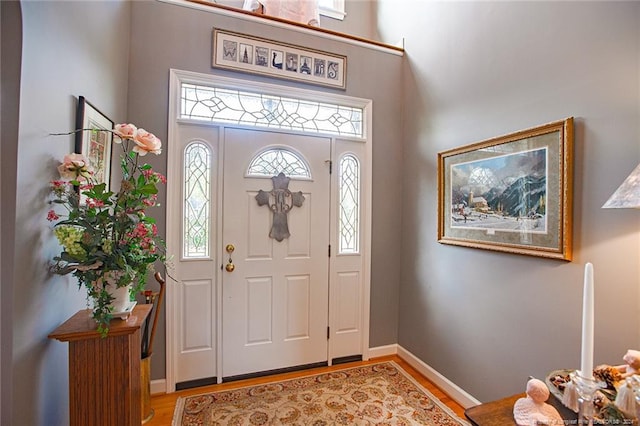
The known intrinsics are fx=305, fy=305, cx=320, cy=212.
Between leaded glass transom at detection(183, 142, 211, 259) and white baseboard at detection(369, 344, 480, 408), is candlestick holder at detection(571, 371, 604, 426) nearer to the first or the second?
white baseboard at detection(369, 344, 480, 408)

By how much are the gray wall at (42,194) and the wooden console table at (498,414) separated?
1.61 metres

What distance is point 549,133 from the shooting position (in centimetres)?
167

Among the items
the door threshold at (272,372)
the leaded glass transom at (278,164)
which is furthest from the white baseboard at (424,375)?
the leaded glass transom at (278,164)

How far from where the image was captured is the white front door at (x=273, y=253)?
2523 millimetres

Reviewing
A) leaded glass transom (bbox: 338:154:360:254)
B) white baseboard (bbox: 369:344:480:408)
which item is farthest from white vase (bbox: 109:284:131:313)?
white baseboard (bbox: 369:344:480:408)

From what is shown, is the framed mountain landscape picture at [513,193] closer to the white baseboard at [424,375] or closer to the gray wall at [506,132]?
the gray wall at [506,132]

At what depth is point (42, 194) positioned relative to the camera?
49.3 inches

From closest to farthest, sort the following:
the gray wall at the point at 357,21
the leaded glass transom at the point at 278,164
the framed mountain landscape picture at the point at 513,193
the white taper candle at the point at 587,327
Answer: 1. the white taper candle at the point at 587,327
2. the framed mountain landscape picture at the point at 513,193
3. the leaded glass transom at the point at 278,164
4. the gray wall at the point at 357,21

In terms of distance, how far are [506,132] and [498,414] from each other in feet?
5.30

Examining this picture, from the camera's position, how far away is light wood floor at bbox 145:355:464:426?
6.90ft

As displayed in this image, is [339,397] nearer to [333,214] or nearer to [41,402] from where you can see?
[333,214]

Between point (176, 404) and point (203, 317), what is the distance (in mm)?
609

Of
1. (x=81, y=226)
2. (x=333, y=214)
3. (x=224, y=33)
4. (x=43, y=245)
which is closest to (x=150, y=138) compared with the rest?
(x=81, y=226)

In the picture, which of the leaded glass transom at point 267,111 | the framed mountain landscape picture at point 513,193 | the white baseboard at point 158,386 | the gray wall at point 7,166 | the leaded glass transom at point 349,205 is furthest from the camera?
the leaded glass transom at point 349,205
